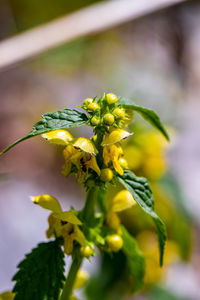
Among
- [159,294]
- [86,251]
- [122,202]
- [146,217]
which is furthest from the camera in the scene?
[159,294]

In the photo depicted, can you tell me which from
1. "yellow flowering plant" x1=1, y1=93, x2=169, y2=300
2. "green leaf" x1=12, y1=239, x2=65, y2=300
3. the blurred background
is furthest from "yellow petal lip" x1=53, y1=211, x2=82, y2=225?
the blurred background

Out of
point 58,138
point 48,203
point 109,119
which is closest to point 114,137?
point 109,119

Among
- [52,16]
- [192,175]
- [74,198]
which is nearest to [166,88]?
[192,175]

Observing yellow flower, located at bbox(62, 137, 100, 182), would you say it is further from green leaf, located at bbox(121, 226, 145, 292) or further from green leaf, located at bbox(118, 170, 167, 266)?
Answer: green leaf, located at bbox(121, 226, 145, 292)

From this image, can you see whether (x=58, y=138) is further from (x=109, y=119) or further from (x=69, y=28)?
(x=69, y=28)

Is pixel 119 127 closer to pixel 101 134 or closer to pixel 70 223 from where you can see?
pixel 101 134

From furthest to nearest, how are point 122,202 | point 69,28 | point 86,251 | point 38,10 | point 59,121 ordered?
point 38,10 → point 69,28 → point 122,202 → point 86,251 → point 59,121

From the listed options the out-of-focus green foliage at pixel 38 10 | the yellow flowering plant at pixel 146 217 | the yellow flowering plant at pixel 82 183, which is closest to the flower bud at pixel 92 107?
the yellow flowering plant at pixel 82 183

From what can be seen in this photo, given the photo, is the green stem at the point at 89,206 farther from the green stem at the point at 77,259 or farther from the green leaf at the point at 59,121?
the green leaf at the point at 59,121
